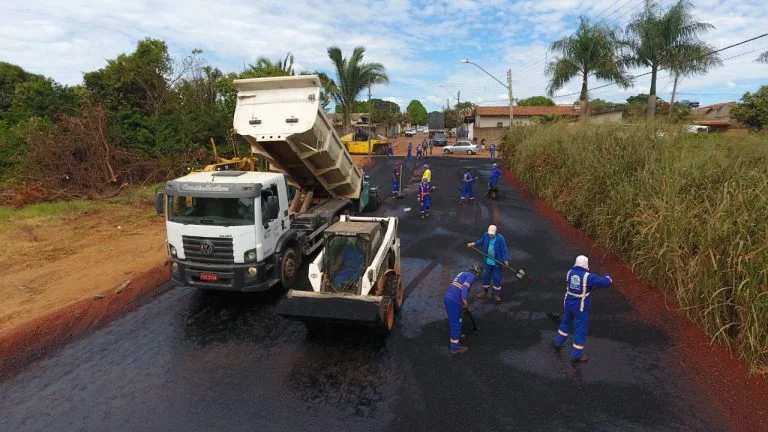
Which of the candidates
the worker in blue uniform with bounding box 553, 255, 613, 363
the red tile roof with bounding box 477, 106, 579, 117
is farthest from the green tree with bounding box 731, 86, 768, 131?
the worker in blue uniform with bounding box 553, 255, 613, 363

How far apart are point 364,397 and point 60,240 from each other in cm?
1118

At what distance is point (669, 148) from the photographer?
11.0 m

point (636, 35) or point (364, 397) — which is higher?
point (636, 35)

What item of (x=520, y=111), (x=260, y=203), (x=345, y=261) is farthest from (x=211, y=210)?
(x=520, y=111)

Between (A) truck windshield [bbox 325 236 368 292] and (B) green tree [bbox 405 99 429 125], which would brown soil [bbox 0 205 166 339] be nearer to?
(A) truck windshield [bbox 325 236 368 292]

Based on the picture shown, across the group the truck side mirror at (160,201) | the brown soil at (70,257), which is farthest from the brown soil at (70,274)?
the truck side mirror at (160,201)

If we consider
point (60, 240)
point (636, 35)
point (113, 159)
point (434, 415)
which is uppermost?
point (636, 35)

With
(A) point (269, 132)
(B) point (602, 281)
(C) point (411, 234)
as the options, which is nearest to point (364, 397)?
(B) point (602, 281)

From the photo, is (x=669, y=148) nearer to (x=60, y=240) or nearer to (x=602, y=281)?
(x=602, y=281)

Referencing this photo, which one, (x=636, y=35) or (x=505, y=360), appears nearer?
(x=505, y=360)

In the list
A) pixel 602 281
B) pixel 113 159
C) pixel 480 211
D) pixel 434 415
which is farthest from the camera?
pixel 113 159

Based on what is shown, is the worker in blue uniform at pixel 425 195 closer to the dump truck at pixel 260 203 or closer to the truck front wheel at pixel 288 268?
the dump truck at pixel 260 203

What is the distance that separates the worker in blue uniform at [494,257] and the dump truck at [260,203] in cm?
388

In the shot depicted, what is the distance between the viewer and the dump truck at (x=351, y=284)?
21.0ft
